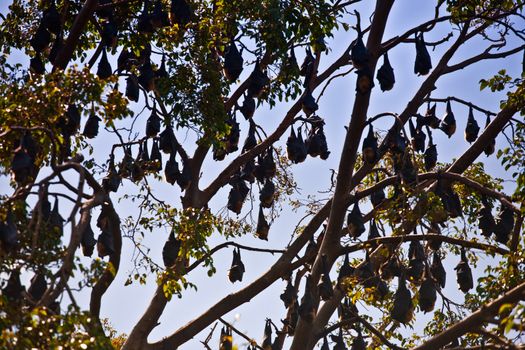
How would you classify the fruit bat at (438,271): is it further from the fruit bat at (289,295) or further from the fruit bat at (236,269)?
the fruit bat at (236,269)

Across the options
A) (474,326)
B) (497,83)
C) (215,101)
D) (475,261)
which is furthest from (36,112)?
(475,261)

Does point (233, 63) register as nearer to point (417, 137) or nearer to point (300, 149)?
point (300, 149)

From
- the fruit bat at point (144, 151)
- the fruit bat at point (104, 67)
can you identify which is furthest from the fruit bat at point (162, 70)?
the fruit bat at point (144, 151)

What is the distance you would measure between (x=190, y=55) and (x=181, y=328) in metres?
2.94

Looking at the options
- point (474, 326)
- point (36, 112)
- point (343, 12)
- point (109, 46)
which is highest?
point (343, 12)

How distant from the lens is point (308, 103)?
1298 centimetres

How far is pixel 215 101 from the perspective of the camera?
11.7 m

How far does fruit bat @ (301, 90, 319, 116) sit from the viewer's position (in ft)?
42.5

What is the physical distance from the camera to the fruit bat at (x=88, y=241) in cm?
1158

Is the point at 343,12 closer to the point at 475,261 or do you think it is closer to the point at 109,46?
the point at 109,46

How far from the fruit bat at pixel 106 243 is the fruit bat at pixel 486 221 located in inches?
164

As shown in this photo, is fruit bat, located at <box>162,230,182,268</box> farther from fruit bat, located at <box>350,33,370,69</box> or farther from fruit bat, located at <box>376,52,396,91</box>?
fruit bat, located at <box>376,52,396,91</box>

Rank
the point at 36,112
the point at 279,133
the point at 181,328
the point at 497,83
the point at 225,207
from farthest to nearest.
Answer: the point at 225,207
the point at 279,133
the point at 181,328
the point at 497,83
the point at 36,112

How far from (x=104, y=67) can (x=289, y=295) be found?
11.2 ft
